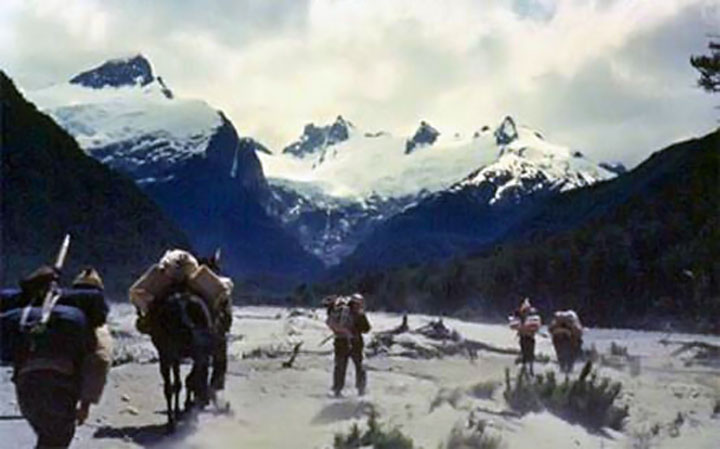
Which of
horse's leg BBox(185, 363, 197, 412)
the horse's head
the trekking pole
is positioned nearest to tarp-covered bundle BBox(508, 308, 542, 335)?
horse's leg BBox(185, 363, 197, 412)

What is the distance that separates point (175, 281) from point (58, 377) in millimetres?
2450

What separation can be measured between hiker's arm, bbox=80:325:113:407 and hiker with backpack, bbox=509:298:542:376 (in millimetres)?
7176

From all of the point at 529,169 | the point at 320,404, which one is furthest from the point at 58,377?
the point at 529,169

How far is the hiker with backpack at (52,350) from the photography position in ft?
14.4

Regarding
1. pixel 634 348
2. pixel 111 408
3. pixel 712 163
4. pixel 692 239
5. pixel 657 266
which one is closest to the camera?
pixel 111 408

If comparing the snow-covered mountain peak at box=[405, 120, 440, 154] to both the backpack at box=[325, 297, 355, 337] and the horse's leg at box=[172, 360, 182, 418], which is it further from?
the horse's leg at box=[172, 360, 182, 418]

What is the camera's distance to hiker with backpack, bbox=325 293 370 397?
980cm

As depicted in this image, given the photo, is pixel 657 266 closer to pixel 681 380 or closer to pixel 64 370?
pixel 681 380

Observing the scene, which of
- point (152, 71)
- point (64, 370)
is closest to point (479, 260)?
point (152, 71)

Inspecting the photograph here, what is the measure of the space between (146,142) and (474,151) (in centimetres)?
724

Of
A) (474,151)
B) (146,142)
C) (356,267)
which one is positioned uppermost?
(474,151)

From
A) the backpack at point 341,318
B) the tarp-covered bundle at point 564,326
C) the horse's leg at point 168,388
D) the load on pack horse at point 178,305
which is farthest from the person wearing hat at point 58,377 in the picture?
the tarp-covered bundle at point 564,326

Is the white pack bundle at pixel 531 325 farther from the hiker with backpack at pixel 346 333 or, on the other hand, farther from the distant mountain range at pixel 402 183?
the hiker with backpack at pixel 346 333

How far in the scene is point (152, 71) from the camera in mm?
8633
